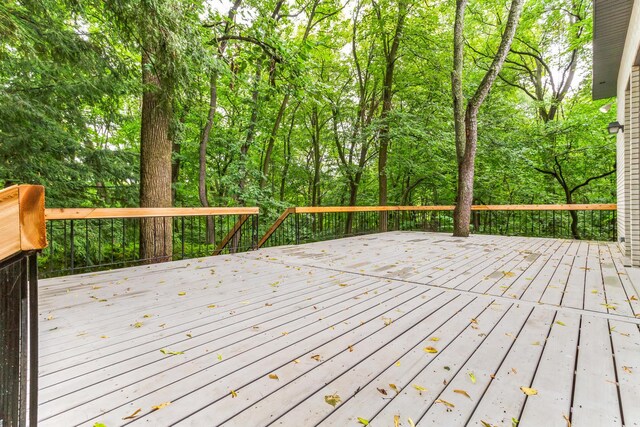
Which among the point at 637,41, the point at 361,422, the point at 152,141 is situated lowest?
the point at 361,422

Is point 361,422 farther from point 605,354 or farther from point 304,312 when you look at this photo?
point 605,354

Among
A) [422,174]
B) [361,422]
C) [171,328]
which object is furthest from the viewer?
[422,174]

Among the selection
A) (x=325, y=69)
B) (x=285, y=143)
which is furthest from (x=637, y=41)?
(x=285, y=143)

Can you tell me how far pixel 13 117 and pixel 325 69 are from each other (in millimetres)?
10674

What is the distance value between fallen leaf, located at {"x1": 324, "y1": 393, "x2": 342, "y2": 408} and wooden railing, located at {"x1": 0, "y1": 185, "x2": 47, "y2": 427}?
3.32 ft

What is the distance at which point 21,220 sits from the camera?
2.44 ft

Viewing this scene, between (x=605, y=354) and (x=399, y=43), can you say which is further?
(x=399, y=43)

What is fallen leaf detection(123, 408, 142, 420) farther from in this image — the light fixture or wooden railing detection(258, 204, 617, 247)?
wooden railing detection(258, 204, 617, 247)

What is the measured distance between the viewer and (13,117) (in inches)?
166

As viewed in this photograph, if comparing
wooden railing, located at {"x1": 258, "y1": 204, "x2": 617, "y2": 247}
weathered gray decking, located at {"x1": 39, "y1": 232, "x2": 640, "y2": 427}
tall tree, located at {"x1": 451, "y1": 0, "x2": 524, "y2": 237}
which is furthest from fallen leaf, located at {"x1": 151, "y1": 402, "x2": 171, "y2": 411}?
wooden railing, located at {"x1": 258, "y1": 204, "x2": 617, "y2": 247}

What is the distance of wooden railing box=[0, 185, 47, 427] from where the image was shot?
0.71 meters

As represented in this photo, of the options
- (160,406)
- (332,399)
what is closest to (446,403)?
(332,399)

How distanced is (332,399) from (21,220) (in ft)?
4.26

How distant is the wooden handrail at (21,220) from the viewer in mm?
699
